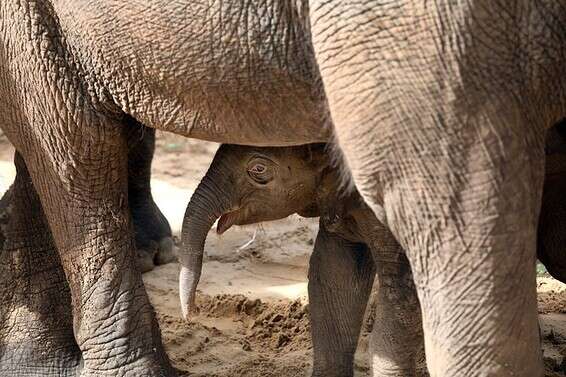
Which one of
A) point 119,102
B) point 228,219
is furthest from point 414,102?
point 228,219

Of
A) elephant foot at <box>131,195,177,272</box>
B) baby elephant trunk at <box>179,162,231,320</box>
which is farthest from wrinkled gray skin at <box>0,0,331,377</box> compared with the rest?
elephant foot at <box>131,195,177,272</box>

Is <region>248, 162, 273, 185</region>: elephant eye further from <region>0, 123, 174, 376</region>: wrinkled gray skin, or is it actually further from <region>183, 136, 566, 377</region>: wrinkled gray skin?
<region>0, 123, 174, 376</region>: wrinkled gray skin

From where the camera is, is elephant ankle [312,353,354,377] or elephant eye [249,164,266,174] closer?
elephant eye [249,164,266,174]

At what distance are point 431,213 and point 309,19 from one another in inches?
24.9

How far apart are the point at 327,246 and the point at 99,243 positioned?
88 cm

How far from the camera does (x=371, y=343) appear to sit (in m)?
4.64

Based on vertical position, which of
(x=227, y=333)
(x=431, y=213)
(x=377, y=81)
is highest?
(x=377, y=81)

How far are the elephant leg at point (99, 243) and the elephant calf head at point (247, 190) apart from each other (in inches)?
8.2

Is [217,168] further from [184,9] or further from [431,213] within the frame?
[431,213]

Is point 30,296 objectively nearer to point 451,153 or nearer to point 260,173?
point 260,173

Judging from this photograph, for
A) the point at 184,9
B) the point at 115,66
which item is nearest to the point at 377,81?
the point at 184,9

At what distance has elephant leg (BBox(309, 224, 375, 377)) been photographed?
4.98 meters

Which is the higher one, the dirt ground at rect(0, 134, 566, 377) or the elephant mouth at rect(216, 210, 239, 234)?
the elephant mouth at rect(216, 210, 239, 234)

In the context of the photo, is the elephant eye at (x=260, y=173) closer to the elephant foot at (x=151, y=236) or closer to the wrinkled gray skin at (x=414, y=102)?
the wrinkled gray skin at (x=414, y=102)
